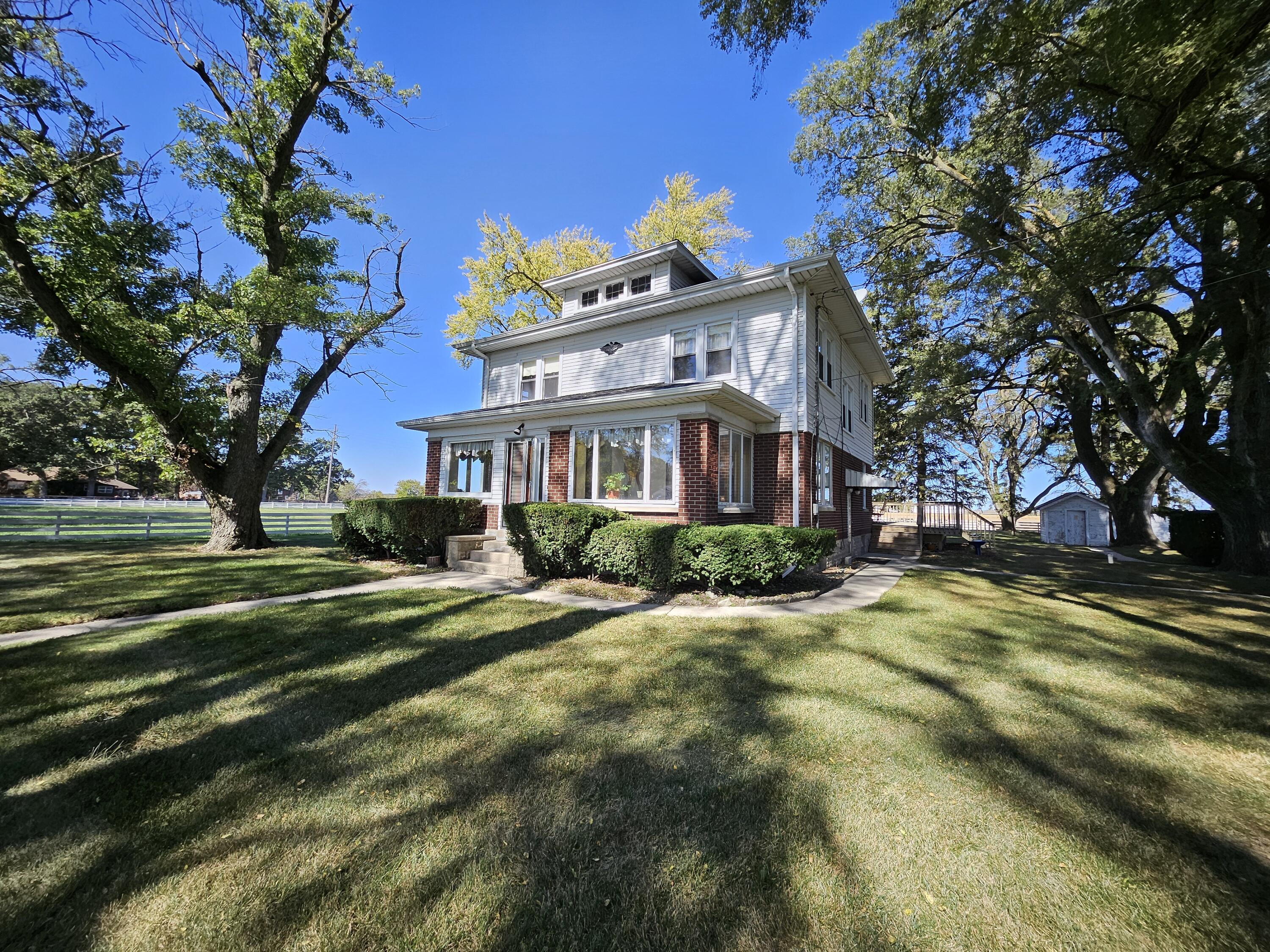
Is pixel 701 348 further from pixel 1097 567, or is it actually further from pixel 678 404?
pixel 1097 567

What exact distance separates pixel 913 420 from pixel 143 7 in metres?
20.7

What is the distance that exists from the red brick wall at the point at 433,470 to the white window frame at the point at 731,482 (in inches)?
319

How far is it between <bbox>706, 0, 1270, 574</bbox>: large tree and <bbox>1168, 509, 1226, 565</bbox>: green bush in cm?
203

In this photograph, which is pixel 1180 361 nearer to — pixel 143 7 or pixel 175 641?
pixel 175 641

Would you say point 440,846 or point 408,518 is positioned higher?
point 408,518

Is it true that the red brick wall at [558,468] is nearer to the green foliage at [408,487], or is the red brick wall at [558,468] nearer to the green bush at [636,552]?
the green bush at [636,552]

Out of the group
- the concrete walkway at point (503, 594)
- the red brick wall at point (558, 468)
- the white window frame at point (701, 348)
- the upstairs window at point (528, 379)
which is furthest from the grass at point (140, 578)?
the white window frame at point (701, 348)

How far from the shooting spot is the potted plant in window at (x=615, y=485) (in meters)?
9.95

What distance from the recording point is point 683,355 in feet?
37.7

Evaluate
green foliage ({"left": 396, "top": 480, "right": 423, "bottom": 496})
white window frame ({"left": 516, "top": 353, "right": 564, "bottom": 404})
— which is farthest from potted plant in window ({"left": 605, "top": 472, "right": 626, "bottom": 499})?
green foliage ({"left": 396, "top": 480, "right": 423, "bottom": 496})

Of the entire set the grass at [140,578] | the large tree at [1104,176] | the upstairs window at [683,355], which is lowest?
the grass at [140,578]

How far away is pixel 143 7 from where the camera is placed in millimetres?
8406

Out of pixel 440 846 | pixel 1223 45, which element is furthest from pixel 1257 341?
pixel 440 846

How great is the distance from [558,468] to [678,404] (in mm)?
3384
